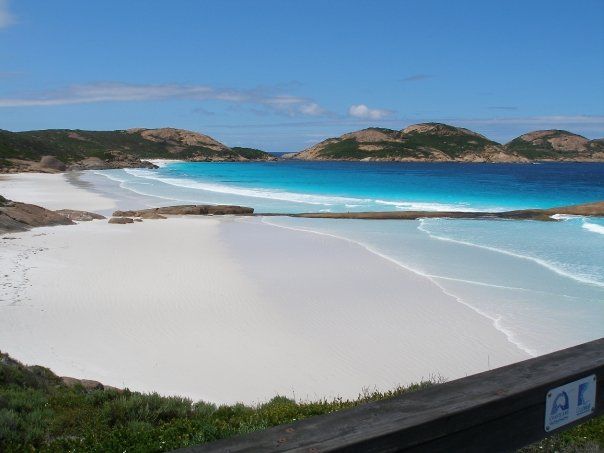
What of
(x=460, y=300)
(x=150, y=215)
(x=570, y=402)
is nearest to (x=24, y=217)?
(x=150, y=215)

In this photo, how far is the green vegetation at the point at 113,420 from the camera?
4.19 m

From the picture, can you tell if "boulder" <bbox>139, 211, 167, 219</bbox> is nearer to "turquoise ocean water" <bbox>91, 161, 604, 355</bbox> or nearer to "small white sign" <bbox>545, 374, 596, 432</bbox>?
"turquoise ocean water" <bbox>91, 161, 604, 355</bbox>

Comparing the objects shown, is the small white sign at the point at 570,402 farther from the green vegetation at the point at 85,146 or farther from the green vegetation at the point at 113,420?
the green vegetation at the point at 85,146

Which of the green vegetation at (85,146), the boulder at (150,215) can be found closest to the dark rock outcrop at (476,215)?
the boulder at (150,215)

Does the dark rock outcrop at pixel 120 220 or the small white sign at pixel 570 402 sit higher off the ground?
the small white sign at pixel 570 402

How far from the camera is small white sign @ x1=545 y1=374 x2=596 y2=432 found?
7.23ft

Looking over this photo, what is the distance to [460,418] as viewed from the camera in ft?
6.35

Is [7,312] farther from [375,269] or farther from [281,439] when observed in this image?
[281,439]

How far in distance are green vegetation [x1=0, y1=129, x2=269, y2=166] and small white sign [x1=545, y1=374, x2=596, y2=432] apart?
96318 mm

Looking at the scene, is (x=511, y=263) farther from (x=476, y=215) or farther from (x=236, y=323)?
(x=476, y=215)

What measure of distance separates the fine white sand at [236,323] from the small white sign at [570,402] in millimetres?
6186

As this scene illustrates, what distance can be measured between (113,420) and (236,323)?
607cm

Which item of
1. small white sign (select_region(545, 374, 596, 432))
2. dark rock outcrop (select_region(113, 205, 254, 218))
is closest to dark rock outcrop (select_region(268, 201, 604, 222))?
dark rock outcrop (select_region(113, 205, 254, 218))

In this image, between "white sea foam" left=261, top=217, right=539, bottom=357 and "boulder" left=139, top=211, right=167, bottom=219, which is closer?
"white sea foam" left=261, top=217, right=539, bottom=357
